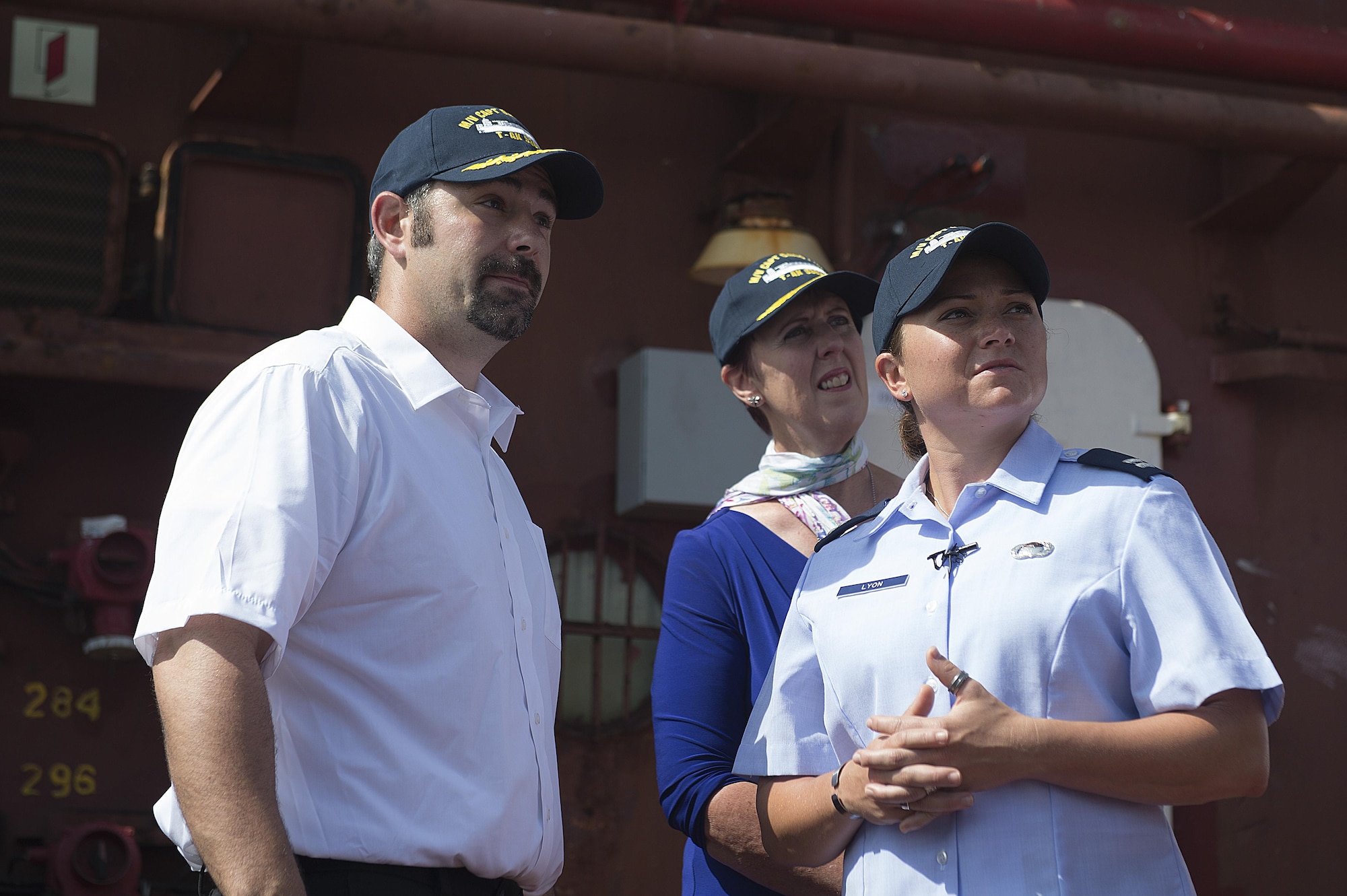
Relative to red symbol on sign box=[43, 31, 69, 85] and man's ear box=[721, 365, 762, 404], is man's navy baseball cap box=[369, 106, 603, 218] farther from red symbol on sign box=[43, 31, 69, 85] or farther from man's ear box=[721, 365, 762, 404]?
red symbol on sign box=[43, 31, 69, 85]

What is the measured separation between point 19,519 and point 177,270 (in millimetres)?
978

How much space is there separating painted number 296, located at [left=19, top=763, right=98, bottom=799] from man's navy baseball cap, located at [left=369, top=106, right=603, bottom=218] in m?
2.85

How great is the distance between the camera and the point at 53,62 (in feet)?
15.6

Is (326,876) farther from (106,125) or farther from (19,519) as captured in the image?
(106,125)

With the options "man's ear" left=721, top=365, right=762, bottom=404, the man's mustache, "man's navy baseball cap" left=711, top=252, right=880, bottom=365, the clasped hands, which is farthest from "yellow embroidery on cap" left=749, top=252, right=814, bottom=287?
the clasped hands

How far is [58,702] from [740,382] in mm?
2795

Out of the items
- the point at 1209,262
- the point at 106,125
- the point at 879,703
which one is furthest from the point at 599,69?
the point at 879,703

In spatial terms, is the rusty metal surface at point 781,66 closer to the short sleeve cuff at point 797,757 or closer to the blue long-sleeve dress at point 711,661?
the blue long-sleeve dress at point 711,661

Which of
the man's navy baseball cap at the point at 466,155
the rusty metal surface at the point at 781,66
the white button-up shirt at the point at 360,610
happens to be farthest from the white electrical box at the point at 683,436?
the white button-up shirt at the point at 360,610

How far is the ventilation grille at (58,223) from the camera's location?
178 inches

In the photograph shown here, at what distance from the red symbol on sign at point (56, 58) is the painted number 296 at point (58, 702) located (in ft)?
6.85

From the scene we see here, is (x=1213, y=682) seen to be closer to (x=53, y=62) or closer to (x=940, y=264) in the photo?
(x=940, y=264)

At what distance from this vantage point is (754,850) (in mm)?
2258

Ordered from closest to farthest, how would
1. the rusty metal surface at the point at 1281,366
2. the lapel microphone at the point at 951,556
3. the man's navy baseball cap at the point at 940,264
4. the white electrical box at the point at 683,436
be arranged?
the lapel microphone at the point at 951,556, the man's navy baseball cap at the point at 940,264, the white electrical box at the point at 683,436, the rusty metal surface at the point at 1281,366
